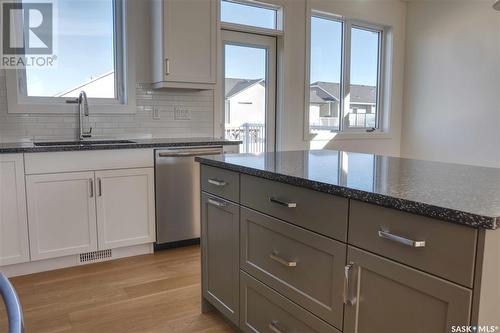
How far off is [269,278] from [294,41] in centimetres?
336

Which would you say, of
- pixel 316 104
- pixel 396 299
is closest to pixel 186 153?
pixel 316 104

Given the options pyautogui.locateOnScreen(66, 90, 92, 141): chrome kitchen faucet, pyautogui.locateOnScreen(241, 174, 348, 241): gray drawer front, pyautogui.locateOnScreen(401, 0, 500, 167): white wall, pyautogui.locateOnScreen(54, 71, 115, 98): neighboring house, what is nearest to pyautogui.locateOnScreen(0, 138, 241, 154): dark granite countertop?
pyautogui.locateOnScreen(66, 90, 92, 141): chrome kitchen faucet

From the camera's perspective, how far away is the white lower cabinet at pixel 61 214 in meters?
2.74

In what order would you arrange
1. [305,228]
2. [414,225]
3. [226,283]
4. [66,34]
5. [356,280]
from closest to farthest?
1. [414,225]
2. [356,280]
3. [305,228]
4. [226,283]
5. [66,34]

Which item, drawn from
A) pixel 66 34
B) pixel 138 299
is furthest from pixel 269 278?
pixel 66 34

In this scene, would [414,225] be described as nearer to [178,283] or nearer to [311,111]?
[178,283]

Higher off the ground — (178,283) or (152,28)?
(152,28)

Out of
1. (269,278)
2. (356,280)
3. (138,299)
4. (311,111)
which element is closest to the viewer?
(356,280)

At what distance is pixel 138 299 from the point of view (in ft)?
8.06

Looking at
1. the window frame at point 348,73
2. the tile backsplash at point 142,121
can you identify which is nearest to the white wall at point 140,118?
the tile backsplash at point 142,121

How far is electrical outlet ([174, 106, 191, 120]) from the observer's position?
3.84 metres

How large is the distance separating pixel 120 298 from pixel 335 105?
3.61 meters

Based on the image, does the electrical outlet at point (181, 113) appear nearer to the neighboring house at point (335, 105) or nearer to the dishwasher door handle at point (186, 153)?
the dishwasher door handle at point (186, 153)

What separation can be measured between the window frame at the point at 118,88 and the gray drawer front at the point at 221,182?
5.64ft
